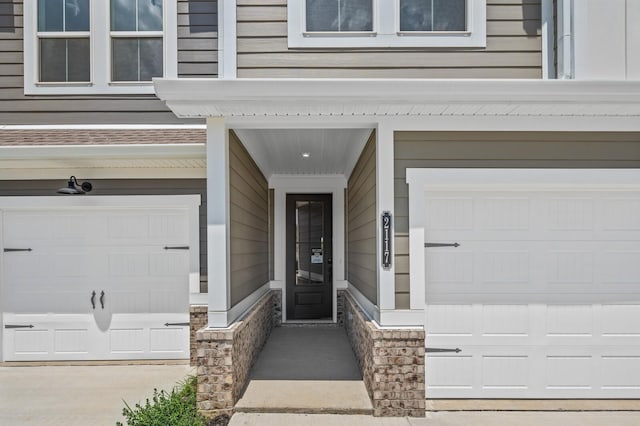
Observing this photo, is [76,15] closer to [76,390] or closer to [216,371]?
[76,390]

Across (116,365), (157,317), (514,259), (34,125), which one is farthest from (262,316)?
(34,125)

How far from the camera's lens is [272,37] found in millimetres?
4133

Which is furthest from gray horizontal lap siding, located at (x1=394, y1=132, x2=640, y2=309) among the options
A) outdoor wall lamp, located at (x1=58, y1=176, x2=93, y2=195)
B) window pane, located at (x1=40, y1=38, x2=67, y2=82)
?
window pane, located at (x1=40, y1=38, x2=67, y2=82)

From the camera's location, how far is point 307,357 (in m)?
5.09

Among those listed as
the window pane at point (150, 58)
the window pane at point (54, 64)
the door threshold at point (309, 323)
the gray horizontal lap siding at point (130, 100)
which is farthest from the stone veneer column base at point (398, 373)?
the window pane at point (54, 64)

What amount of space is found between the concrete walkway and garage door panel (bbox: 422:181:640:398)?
0.24 metres

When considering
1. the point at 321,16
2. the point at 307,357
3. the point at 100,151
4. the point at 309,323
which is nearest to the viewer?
the point at 321,16

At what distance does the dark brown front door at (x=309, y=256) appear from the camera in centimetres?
729

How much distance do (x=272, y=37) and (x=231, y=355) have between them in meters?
3.09

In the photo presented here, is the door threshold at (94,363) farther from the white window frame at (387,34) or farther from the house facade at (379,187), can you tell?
the white window frame at (387,34)

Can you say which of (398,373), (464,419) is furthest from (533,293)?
(398,373)

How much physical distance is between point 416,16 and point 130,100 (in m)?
3.57

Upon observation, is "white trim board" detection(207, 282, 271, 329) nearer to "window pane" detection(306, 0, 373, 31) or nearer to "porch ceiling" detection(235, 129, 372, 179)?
"porch ceiling" detection(235, 129, 372, 179)

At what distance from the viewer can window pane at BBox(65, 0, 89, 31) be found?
5.30 meters
